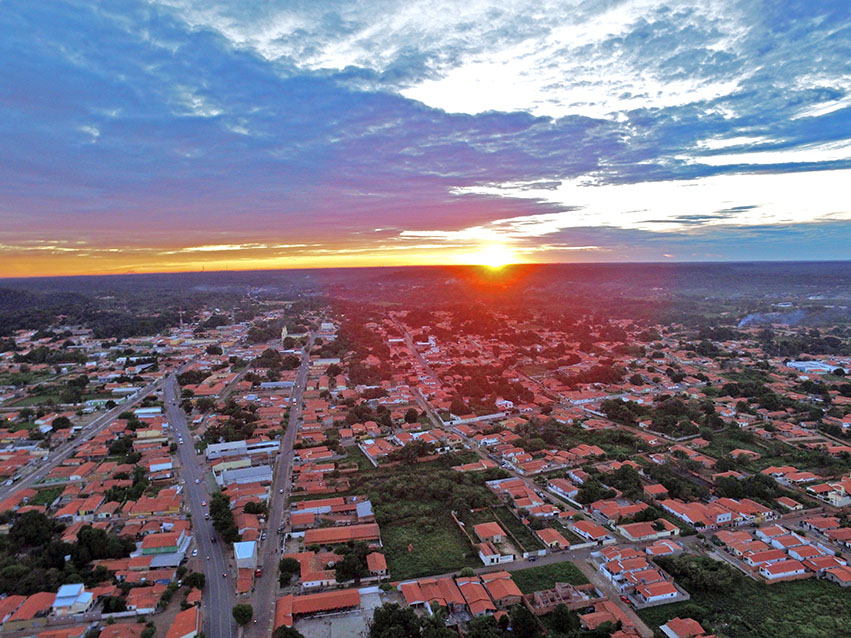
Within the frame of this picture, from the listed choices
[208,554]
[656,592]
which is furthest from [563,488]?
[208,554]

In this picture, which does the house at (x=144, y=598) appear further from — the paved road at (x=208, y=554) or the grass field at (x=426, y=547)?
the grass field at (x=426, y=547)

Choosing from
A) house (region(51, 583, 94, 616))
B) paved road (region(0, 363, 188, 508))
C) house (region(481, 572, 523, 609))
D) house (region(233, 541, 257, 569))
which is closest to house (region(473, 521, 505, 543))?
house (region(481, 572, 523, 609))

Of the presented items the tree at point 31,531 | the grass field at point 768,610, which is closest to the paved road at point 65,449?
the tree at point 31,531

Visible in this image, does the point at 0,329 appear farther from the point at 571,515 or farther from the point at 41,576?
the point at 571,515

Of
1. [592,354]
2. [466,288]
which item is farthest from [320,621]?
[466,288]

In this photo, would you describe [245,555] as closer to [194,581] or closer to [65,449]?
[194,581]

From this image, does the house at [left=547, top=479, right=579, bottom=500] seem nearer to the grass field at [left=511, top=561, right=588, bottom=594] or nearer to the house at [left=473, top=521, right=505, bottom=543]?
the house at [left=473, top=521, right=505, bottom=543]
